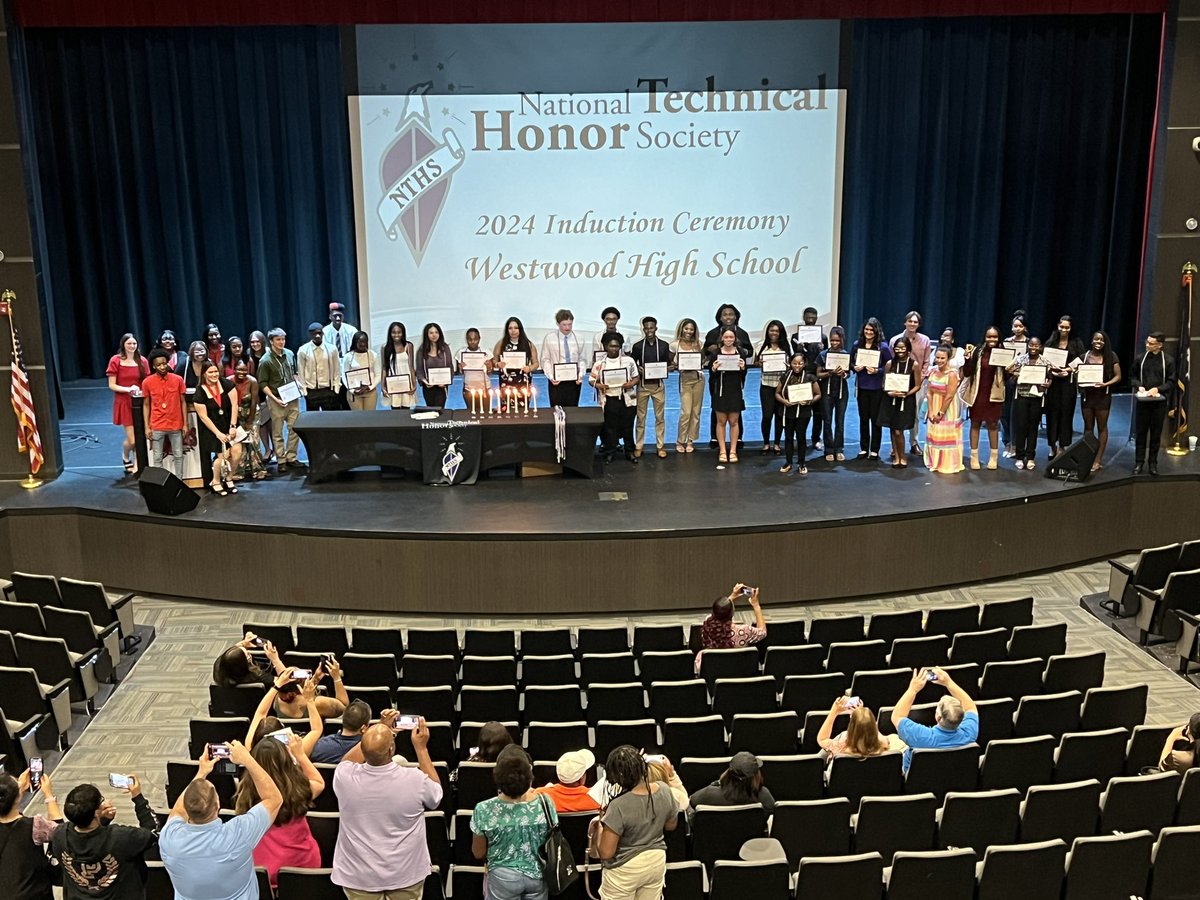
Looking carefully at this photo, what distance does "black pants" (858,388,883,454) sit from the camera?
12.0 meters

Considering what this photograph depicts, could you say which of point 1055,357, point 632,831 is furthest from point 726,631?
point 1055,357

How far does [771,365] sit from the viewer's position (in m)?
11.8

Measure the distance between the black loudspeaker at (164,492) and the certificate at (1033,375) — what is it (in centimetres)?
734

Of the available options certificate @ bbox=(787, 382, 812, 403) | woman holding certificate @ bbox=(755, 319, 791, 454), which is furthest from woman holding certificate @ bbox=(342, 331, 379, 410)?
certificate @ bbox=(787, 382, 812, 403)

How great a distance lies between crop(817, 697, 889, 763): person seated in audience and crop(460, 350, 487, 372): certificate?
632 centimetres

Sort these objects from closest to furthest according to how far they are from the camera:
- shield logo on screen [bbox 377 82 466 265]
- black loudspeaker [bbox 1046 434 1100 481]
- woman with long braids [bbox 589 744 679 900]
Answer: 1. woman with long braids [bbox 589 744 679 900]
2. black loudspeaker [bbox 1046 434 1100 481]
3. shield logo on screen [bbox 377 82 466 265]

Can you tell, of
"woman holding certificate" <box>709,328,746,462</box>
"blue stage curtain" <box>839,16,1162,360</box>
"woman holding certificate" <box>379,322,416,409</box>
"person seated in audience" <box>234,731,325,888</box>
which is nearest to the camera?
"person seated in audience" <box>234,731,325,888</box>

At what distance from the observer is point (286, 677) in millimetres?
6539

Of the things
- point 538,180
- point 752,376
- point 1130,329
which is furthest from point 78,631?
point 1130,329

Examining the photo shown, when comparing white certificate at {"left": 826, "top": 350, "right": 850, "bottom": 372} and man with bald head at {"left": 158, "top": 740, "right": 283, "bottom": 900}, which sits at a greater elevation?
white certificate at {"left": 826, "top": 350, "right": 850, "bottom": 372}

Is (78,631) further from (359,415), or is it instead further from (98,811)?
(98,811)

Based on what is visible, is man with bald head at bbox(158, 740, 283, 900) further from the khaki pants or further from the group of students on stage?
the khaki pants

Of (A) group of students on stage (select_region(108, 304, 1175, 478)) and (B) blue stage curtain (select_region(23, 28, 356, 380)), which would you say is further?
(B) blue stage curtain (select_region(23, 28, 356, 380))

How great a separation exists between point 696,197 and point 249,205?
5.69 meters
